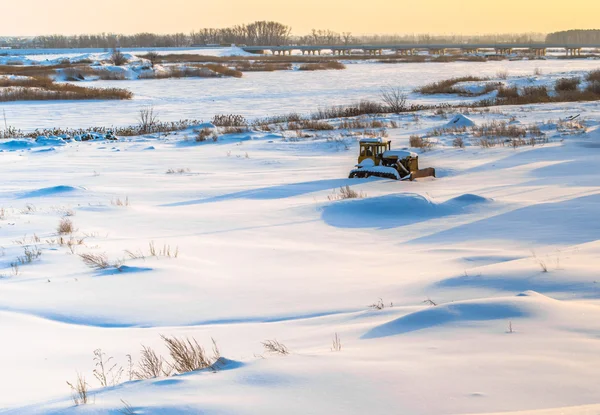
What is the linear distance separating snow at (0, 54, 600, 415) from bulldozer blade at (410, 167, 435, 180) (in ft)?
0.89

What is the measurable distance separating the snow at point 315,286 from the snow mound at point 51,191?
0.20ft

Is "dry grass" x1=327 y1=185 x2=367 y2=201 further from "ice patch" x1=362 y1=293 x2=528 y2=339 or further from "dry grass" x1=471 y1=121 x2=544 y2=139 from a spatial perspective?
"dry grass" x1=471 y1=121 x2=544 y2=139

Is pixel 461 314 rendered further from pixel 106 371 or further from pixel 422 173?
pixel 422 173

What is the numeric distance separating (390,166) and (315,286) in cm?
810

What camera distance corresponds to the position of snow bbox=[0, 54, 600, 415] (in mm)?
3859

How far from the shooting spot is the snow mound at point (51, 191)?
541 inches

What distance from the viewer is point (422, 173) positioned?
49.1ft

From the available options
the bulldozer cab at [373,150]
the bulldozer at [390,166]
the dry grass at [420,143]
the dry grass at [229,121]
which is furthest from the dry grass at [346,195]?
the dry grass at [229,121]

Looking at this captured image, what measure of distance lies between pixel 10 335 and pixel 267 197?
779cm

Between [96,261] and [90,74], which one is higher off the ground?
[90,74]

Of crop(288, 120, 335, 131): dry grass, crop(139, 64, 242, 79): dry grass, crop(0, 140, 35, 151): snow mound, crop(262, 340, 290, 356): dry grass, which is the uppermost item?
crop(139, 64, 242, 79): dry grass

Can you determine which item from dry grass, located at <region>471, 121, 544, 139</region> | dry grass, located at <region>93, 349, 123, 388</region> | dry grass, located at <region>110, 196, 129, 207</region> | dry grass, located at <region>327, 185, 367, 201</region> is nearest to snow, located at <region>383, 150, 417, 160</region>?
dry grass, located at <region>327, 185, 367, 201</region>

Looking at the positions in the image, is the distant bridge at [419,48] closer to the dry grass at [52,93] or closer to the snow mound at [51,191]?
the dry grass at [52,93]

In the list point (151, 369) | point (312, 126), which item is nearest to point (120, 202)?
point (151, 369)
